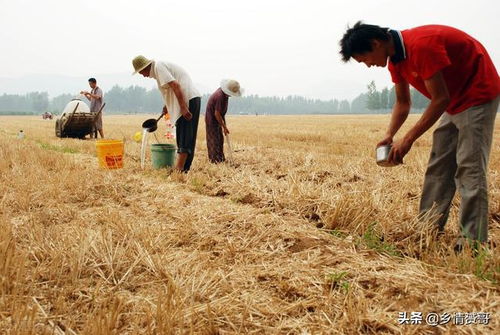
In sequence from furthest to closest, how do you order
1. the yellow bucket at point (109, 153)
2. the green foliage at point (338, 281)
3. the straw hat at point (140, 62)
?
1. the yellow bucket at point (109, 153)
2. the straw hat at point (140, 62)
3. the green foliage at point (338, 281)

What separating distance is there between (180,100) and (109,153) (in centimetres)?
150

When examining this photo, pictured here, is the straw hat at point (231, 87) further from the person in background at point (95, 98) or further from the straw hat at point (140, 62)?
the person in background at point (95, 98)

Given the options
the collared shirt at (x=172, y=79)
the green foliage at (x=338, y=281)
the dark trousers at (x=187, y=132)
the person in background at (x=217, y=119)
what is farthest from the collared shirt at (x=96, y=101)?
the green foliage at (x=338, y=281)

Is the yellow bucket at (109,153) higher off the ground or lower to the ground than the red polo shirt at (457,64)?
lower

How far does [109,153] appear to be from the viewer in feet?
19.5

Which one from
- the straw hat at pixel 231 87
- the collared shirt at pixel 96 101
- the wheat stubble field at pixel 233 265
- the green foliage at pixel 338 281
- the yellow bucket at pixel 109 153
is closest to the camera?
the wheat stubble field at pixel 233 265

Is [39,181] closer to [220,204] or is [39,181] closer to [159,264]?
[220,204]

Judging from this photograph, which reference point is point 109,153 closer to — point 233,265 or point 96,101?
point 233,265

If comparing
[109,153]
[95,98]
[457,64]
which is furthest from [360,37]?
[95,98]

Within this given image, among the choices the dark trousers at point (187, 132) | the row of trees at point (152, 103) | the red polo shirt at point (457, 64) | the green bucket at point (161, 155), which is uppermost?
the row of trees at point (152, 103)

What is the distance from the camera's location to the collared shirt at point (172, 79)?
214 inches

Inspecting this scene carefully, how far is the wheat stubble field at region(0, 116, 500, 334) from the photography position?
1.74 meters

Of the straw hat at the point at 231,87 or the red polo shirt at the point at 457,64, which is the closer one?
the red polo shirt at the point at 457,64

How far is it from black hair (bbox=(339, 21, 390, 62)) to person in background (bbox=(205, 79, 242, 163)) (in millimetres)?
4313
